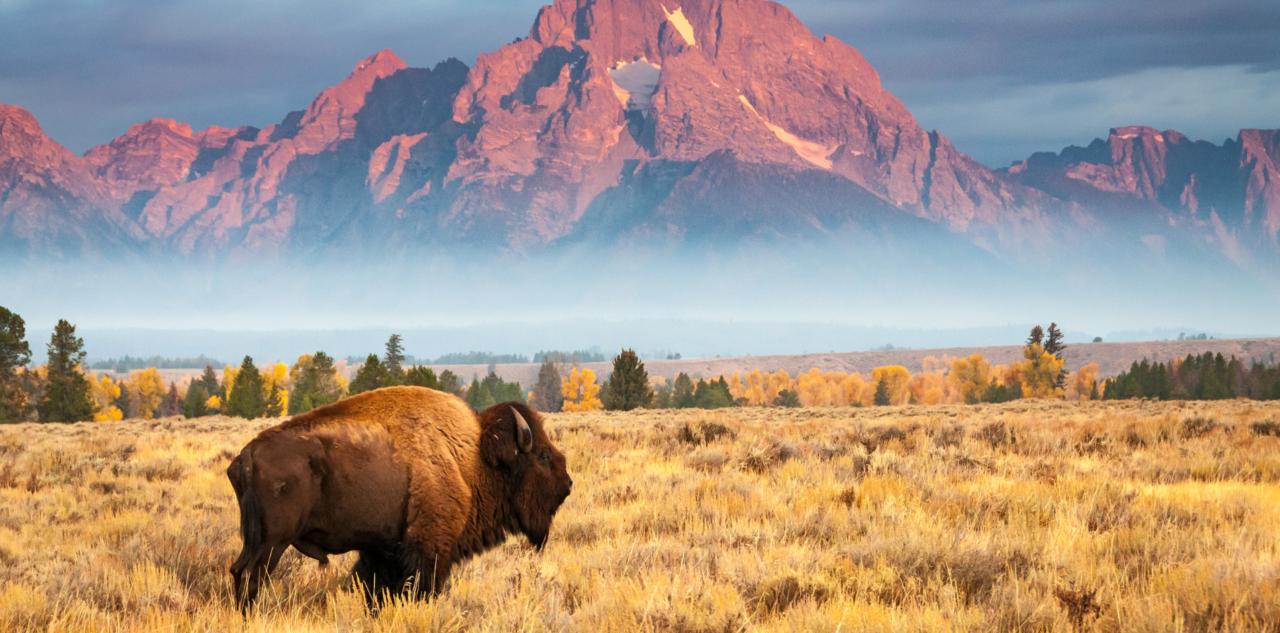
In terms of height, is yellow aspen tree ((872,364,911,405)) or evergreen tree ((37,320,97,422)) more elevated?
evergreen tree ((37,320,97,422))

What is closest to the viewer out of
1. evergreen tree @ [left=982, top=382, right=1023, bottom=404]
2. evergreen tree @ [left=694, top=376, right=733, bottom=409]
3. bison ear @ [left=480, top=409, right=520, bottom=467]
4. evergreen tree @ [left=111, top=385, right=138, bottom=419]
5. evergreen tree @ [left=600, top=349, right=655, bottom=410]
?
bison ear @ [left=480, top=409, right=520, bottom=467]

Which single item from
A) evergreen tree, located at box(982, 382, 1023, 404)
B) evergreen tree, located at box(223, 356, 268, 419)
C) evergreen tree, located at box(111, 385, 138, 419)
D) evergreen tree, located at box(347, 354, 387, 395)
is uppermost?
evergreen tree, located at box(347, 354, 387, 395)

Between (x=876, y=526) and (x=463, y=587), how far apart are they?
12.3 feet

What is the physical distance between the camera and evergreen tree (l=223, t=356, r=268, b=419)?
83750 millimetres

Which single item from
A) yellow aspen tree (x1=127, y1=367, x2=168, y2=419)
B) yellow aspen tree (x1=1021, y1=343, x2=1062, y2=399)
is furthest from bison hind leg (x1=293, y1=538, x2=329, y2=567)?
yellow aspen tree (x1=127, y1=367, x2=168, y2=419)

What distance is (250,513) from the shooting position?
16.7 feet

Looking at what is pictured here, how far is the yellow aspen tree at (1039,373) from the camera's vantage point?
432 feet

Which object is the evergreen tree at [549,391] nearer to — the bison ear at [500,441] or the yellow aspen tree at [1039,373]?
the yellow aspen tree at [1039,373]

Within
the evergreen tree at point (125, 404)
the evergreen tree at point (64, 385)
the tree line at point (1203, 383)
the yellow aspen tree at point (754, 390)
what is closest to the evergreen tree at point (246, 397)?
the evergreen tree at point (64, 385)

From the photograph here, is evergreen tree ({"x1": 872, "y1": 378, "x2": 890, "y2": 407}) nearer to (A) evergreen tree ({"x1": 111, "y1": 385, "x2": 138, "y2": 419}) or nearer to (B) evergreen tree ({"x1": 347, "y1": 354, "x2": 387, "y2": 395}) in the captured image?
(B) evergreen tree ({"x1": 347, "y1": 354, "x2": 387, "y2": 395})

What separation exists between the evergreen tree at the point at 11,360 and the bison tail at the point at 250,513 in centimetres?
7802

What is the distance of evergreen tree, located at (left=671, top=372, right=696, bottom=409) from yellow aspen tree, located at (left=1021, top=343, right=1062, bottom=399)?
54.5 m

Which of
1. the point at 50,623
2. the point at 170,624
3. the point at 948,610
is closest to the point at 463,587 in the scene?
the point at 170,624

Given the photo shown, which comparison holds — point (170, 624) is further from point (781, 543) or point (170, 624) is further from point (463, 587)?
point (781, 543)
